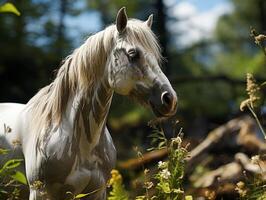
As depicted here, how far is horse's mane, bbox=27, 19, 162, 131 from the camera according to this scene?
300 centimetres

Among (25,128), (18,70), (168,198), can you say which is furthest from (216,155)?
(18,70)

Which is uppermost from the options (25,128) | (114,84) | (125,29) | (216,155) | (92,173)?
(125,29)

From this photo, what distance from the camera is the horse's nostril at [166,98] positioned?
2775 mm

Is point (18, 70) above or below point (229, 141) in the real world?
above

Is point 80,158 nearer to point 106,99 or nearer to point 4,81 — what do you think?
point 106,99

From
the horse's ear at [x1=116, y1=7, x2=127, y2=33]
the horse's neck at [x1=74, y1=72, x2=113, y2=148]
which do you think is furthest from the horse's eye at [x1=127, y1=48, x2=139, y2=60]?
the horse's neck at [x1=74, y1=72, x2=113, y2=148]

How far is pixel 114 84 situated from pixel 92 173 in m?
0.49

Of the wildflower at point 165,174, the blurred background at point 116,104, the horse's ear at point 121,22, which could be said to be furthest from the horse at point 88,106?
the blurred background at point 116,104

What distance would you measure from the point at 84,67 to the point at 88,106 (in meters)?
0.21

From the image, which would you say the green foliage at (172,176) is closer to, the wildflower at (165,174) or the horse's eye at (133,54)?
A: the wildflower at (165,174)

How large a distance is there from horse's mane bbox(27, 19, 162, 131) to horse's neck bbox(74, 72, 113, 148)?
0.14ft

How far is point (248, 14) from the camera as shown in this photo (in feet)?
80.2

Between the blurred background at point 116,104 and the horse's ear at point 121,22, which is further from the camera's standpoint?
the blurred background at point 116,104

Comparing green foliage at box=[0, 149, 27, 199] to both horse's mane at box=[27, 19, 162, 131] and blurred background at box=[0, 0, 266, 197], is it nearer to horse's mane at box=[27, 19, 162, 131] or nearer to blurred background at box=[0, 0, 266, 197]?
horse's mane at box=[27, 19, 162, 131]
